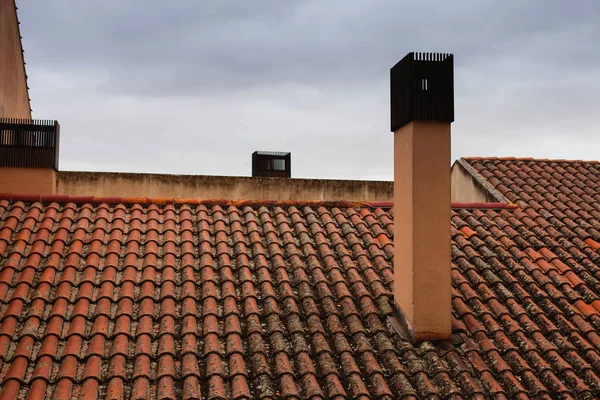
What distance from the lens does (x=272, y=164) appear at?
58.2 ft

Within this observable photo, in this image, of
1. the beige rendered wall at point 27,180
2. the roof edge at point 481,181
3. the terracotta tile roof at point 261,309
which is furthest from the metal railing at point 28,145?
the roof edge at point 481,181

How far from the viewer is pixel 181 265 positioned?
23.1 ft

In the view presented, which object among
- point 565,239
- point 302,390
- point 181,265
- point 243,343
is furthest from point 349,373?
point 565,239

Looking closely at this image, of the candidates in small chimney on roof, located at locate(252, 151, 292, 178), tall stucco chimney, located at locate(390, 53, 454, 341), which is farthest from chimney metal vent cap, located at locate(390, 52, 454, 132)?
small chimney on roof, located at locate(252, 151, 292, 178)

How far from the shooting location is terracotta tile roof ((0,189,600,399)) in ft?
17.8

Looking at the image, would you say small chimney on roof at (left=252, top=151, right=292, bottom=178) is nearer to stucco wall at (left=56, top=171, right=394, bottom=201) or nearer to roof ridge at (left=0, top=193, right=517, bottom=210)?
stucco wall at (left=56, top=171, right=394, bottom=201)

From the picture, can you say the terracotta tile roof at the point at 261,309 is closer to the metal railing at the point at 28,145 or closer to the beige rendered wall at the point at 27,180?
the beige rendered wall at the point at 27,180

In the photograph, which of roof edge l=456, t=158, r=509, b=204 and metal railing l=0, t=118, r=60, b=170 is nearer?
metal railing l=0, t=118, r=60, b=170

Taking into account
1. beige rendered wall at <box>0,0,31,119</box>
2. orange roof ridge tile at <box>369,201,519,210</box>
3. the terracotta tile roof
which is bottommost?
the terracotta tile roof

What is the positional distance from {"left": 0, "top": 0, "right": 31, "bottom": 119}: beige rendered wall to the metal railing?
328 centimetres

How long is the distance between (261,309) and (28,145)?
544 centimetres

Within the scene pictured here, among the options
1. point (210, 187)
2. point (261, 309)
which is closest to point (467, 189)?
point (210, 187)

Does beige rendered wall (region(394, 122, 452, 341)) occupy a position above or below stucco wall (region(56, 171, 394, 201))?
below

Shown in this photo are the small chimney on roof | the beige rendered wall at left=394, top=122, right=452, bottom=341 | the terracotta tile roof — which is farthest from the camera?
the small chimney on roof
